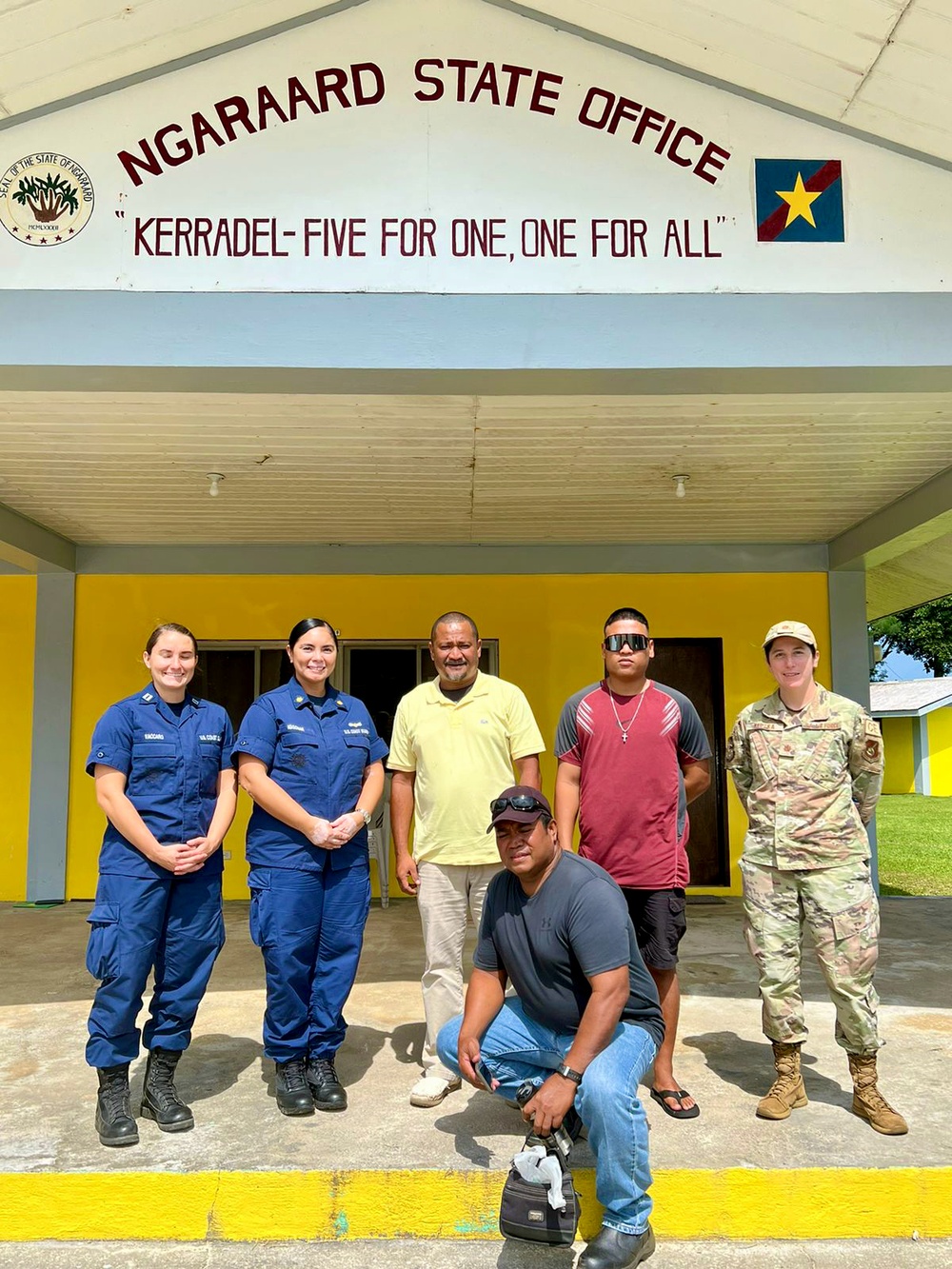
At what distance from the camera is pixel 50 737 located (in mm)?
8633

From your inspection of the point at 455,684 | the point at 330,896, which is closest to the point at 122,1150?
the point at 330,896

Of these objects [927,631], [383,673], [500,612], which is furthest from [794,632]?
[927,631]

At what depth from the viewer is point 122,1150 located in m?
3.25

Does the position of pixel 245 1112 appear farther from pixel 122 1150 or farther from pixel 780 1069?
pixel 780 1069

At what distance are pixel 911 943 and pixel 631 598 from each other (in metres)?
3.64

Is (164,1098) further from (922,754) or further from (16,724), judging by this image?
(922,754)

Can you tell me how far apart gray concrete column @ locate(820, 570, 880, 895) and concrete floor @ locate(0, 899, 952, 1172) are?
2.96m

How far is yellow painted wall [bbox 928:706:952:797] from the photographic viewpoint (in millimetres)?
28578

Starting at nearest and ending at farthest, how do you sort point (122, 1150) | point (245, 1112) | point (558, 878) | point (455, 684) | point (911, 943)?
point (558, 878) < point (122, 1150) < point (245, 1112) < point (455, 684) < point (911, 943)

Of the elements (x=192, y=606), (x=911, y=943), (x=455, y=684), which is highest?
(x=192, y=606)

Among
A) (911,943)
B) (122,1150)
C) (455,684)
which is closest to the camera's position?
(122,1150)

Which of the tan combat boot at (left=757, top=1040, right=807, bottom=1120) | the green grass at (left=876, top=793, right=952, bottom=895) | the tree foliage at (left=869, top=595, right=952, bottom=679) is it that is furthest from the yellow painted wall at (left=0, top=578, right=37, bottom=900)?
the tree foliage at (left=869, top=595, right=952, bottom=679)

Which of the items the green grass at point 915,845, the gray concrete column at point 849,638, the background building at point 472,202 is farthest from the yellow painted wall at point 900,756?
the background building at point 472,202

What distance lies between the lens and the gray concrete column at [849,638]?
28.6 ft
